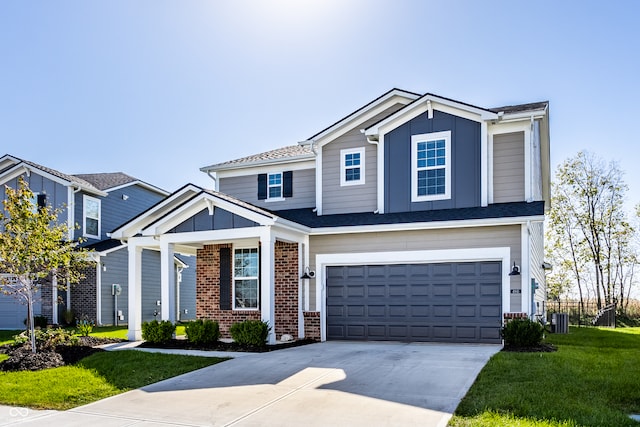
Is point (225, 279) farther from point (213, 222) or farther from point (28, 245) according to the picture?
point (28, 245)

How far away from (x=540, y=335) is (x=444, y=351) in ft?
6.83

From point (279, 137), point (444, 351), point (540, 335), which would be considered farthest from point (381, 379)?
point (279, 137)

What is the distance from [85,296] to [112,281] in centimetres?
124

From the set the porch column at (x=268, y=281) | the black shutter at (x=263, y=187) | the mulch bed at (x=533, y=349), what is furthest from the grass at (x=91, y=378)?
the black shutter at (x=263, y=187)

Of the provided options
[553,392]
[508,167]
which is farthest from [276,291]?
[553,392]

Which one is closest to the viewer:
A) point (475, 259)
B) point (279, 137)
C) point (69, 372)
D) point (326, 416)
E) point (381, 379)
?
point (326, 416)

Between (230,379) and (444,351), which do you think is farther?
(444,351)

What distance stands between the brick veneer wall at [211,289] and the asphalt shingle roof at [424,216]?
98.9 inches

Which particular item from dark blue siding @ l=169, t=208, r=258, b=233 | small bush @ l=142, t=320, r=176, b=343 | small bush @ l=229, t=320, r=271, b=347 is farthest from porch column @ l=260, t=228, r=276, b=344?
small bush @ l=142, t=320, r=176, b=343

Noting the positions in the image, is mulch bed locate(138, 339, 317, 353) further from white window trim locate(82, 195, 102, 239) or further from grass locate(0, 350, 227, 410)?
white window trim locate(82, 195, 102, 239)

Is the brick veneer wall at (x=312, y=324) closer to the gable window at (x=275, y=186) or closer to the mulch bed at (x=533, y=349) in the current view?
the gable window at (x=275, y=186)

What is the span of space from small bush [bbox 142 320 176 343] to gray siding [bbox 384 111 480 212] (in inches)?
249

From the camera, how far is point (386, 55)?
14.1 meters

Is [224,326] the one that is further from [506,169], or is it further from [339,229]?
[506,169]
